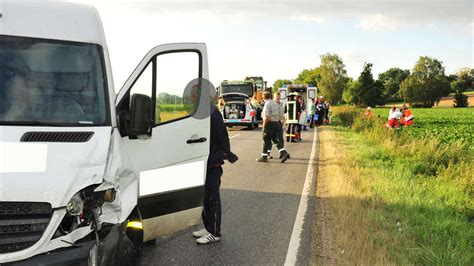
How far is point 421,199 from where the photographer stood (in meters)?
7.39

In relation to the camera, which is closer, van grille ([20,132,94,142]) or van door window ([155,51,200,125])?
van grille ([20,132,94,142])

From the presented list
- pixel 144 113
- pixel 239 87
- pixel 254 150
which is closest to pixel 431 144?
pixel 254 150

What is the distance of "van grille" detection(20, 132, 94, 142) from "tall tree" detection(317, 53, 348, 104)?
379 feet

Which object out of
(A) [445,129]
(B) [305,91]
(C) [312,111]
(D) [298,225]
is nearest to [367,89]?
(A) [445,129]

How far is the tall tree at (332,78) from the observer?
4572 inches

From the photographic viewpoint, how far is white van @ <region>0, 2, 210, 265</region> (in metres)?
2.78

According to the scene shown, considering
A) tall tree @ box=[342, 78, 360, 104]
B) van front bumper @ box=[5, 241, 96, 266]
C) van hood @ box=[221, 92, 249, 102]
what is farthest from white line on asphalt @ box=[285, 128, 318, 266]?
tall tree @ box=[342, 78, 360, 104]

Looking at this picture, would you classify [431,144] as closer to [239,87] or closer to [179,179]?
[179,179]

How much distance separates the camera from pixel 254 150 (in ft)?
47.7

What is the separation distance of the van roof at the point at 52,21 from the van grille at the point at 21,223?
1.60 metres

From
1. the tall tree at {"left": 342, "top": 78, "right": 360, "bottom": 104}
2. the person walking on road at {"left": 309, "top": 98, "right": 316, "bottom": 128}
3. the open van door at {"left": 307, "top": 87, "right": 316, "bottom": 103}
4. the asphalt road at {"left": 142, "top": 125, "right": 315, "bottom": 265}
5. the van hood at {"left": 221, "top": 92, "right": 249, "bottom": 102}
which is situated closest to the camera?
the asphalt road at {"left": 142, "top": 125, "right": 315, "bottom": 265}

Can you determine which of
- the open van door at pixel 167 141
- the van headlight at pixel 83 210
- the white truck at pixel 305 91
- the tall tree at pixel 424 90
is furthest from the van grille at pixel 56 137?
the tall tree at pixel 424 90

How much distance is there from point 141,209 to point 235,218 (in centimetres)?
252

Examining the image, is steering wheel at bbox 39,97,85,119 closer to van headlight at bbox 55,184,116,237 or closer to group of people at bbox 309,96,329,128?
van headlight at bbox 55,184,116,237
